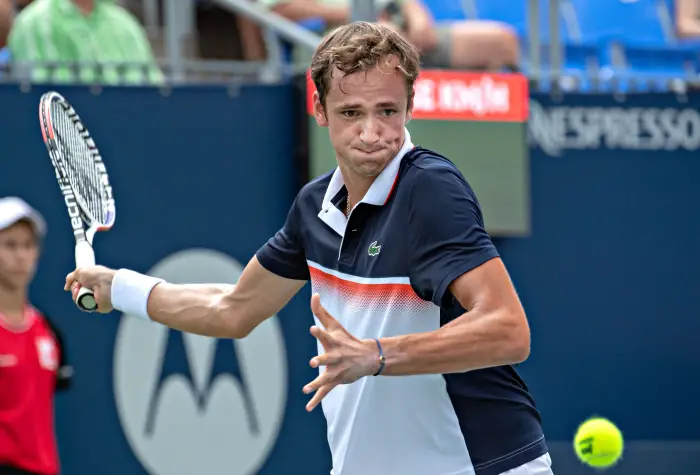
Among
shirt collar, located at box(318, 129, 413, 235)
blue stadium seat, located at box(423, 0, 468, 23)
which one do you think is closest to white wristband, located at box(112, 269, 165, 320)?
Result: shirt collar, located at box(318, 129, 413, 235)

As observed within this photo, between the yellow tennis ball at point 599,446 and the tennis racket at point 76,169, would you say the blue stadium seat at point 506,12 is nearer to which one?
the yellow tennis ball at point 599,446

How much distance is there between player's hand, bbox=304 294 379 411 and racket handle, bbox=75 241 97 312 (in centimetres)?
114

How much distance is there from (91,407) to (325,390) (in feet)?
12.9

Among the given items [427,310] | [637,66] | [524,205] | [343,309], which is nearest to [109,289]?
[343,309]

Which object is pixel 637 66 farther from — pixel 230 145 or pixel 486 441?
pixel 486 441

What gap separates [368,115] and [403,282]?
40 cm

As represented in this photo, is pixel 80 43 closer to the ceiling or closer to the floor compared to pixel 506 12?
closer to the floor

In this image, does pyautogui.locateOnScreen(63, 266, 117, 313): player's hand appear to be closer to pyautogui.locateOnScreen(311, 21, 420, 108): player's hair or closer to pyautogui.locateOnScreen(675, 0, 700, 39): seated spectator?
pyautogui.locateOnScreen(311, 21, 420, 108): player's hair

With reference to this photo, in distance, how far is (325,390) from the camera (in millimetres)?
2656

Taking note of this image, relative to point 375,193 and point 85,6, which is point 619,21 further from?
point 375,193

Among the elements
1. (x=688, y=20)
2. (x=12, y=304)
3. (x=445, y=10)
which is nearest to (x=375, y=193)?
(x=12, y=304)

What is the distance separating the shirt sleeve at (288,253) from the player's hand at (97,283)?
1.47 ft

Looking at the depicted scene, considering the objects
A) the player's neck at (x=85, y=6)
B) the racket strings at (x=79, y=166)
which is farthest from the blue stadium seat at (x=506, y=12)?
the racket strings at (x=79, y=166)

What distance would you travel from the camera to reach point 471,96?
6.86 m
